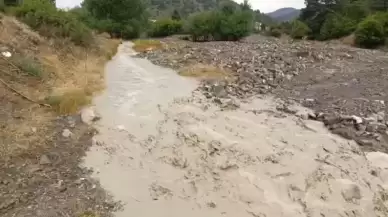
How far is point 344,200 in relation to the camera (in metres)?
6.21

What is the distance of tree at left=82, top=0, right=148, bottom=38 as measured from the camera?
3631cm

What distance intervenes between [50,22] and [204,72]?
7.89m

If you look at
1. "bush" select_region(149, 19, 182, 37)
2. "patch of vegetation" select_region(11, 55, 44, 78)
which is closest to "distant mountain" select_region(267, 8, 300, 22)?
"bush" select_region(149, 19, 182, 37)

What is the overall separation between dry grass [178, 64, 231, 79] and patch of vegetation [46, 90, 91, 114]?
5297mm

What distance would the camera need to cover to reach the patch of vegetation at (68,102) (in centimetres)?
1002

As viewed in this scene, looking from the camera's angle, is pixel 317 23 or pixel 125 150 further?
pixel 317 23

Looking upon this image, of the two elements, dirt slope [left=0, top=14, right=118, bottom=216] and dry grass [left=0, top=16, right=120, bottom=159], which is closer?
dirt slope [left=0, top=14, right=118, bottom=216]

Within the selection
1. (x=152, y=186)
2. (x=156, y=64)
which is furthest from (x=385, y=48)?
(x=152, y=186)

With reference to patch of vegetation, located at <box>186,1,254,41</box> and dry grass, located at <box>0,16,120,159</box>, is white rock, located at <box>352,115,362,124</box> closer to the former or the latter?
dry grass, located at <box>0,16,120,159</box>

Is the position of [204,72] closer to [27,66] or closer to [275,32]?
[27,66]

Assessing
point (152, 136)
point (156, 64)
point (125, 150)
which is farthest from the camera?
point (156, 64)

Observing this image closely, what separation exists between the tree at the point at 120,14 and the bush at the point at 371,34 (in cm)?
1981

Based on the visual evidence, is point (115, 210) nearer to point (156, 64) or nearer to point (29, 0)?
point (156, 64)

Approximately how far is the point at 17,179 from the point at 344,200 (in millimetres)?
5458
